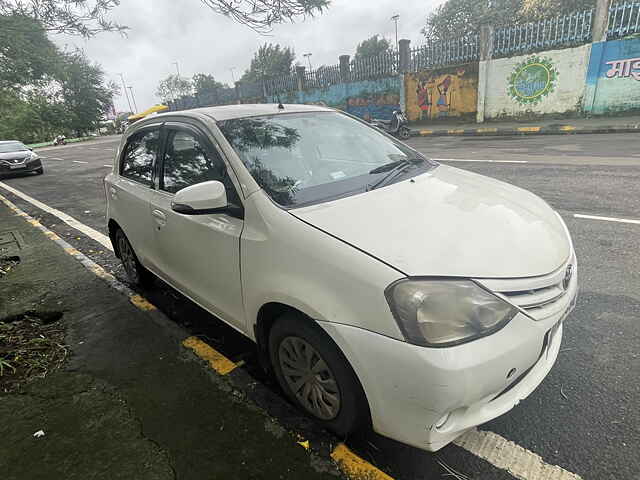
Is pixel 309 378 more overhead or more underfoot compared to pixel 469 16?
more underfoot

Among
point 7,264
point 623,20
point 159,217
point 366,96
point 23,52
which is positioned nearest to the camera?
point 159,217

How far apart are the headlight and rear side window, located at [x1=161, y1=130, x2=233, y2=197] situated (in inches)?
46.8

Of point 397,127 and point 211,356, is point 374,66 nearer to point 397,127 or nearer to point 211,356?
point 397,127

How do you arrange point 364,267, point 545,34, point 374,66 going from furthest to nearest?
point 374,66, point 545,34, point 364,267

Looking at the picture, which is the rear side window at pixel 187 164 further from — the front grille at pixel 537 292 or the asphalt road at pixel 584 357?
the front grille at pixel 537 292

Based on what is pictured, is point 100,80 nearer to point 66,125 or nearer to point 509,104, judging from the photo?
point 66,125

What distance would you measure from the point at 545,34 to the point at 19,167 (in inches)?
750

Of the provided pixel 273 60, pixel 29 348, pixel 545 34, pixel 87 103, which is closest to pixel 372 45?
pixel 273 60

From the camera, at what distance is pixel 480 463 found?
183cm

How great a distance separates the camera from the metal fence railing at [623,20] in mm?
12352

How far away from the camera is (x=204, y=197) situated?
83.0 inches

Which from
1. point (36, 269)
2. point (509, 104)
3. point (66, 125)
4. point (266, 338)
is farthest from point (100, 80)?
point (266, 338)

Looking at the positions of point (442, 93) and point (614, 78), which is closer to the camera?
point (614, 78)

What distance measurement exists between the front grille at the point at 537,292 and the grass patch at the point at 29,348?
299cm
